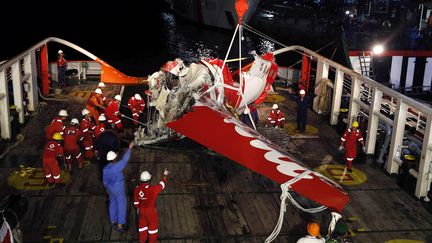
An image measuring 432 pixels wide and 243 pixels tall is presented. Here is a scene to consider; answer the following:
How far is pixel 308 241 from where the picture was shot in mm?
8047

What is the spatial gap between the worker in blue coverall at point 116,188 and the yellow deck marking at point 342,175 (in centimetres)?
635

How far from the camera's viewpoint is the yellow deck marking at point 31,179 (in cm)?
1262

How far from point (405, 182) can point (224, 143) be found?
553cm

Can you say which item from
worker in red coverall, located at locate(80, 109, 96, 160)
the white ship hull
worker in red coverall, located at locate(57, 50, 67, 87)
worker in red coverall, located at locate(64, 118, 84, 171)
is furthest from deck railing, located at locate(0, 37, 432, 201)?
the white ship hull

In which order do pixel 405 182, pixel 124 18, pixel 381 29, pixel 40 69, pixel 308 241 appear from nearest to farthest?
1. pixel 308 241
2. pixel 405 182
3. pixel 40 69
4. pixel 381 29
5. pixel 124 18

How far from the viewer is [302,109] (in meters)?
17.0

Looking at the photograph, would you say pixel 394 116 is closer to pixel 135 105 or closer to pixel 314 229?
pixel 314 229

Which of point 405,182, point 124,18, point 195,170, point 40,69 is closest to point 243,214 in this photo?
point 195,170

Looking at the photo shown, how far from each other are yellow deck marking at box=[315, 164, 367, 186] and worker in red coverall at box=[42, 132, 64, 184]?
24.6 feet

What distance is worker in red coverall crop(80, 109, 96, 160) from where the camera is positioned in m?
14.0

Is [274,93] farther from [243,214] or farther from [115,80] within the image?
[243,214]

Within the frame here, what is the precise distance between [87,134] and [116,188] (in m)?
4.42

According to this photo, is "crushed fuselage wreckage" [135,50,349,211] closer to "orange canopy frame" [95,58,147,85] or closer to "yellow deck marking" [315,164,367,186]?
"yellow deck marking" [315,164,367,186]

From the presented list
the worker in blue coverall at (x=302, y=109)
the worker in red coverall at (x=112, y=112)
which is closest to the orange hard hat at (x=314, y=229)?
the worker in blue coverall at (x=302, y=109)
